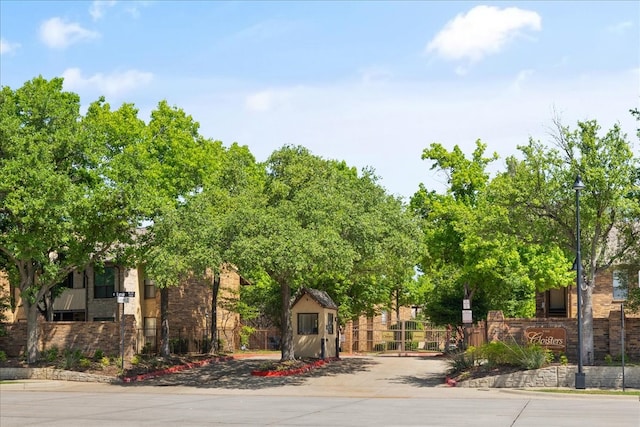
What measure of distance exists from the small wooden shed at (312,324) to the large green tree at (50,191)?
38.2 feet

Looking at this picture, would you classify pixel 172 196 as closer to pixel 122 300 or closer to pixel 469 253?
pixel 122 300

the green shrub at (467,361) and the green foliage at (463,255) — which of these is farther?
the green foliage at (463,255)

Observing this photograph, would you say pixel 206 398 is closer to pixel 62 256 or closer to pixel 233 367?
pixel 233 367

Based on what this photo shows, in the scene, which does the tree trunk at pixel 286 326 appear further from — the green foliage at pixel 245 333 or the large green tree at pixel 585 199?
the green foliage at pixel 245 333

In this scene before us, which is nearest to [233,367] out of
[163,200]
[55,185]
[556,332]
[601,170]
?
[163,200]

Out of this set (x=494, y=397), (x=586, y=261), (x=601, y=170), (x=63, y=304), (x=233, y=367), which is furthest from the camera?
(x=63, y=304)

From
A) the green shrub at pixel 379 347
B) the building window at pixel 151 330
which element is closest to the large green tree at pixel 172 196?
the building window at pixel 151 330

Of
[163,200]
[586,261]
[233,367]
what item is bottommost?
[233,367]

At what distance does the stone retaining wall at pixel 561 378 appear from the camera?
29734 millimetres

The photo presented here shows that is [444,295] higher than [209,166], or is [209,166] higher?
[209,166]

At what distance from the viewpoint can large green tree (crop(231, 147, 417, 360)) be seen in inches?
1257

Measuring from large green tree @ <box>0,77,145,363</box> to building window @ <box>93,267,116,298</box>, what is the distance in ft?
43.2

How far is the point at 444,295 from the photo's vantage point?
54.3 m

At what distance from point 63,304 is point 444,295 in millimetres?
24738
